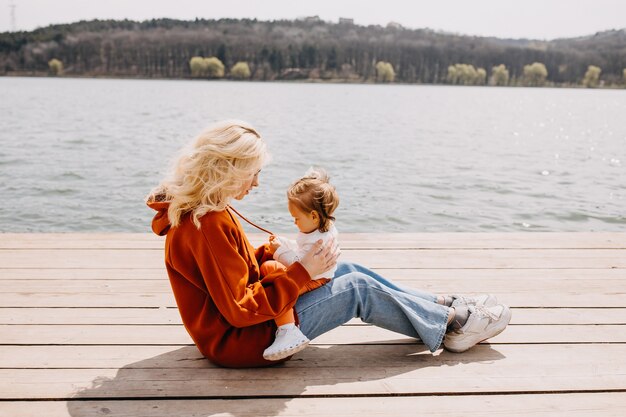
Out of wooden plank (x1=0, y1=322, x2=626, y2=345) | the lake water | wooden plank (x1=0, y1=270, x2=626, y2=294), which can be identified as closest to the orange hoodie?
wooden plank (x1=0, y1=322, x2=626, y2=345)

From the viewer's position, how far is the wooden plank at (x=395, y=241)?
4.20m

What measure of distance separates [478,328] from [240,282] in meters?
1.04

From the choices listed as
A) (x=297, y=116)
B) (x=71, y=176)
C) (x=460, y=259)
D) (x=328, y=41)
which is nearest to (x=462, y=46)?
(x=328, y=41)

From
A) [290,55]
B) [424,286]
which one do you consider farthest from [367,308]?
[290,55]

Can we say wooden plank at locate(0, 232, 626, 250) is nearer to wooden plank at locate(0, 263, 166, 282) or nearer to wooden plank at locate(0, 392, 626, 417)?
wooden plank at locate(0, 263, 166, 282)

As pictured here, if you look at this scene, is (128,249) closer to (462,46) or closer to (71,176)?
(71,176)

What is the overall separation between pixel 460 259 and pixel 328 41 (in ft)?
321

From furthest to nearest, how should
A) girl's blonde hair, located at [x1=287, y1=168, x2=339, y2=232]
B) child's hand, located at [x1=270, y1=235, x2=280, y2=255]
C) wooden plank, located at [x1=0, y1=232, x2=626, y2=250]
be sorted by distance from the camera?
wooden plank, located at [x1=0, y1=232, x2=626, y2=250] < child's hand, located at [x1=270, y1=235, x2=280, y2=255] < girl's blonde hair, located at [x1=287, y1=168, x2=339, y2=232]

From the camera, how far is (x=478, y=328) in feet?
8.73

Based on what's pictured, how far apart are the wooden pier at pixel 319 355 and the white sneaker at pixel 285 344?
4.7 inches

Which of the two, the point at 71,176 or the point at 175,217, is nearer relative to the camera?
the point at 175,217

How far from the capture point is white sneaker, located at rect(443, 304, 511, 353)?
266 centimetres

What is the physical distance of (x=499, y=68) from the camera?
317 feet

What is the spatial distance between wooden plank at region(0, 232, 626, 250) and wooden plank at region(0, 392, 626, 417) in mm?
1967
